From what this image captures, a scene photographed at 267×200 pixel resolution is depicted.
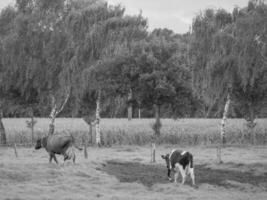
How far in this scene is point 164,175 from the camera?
84.0ft

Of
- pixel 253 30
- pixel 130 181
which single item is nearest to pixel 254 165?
pixel 253 30

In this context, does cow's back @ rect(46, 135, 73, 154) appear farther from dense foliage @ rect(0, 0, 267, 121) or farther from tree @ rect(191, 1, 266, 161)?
dense foliage @ rect(0, 0, 267, 121)

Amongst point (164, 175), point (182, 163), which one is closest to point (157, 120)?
point (164, 175)

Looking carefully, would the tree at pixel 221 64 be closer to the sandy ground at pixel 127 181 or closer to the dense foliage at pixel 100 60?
the dense foliage at pixel 100 60

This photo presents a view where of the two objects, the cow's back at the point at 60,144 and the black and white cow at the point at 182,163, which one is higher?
the cow's back at the point at 60,144

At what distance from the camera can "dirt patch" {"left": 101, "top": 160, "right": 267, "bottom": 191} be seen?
23.4 metres

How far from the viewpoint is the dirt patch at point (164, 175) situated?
23.4m

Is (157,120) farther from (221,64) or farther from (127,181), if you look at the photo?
(127,181)

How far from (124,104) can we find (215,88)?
1090 cm

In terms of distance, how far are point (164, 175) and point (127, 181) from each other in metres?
2.99

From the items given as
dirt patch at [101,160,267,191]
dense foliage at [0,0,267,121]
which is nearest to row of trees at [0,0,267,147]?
dense foliage at [0,0,267,121]

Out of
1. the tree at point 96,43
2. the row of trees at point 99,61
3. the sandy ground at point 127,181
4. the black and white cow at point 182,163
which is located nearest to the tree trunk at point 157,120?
the row of trees at point 99,61

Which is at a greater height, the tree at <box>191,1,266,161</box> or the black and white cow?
the tree at <box>191,1,266,161</box>

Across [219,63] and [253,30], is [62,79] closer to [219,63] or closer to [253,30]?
[219,63]
